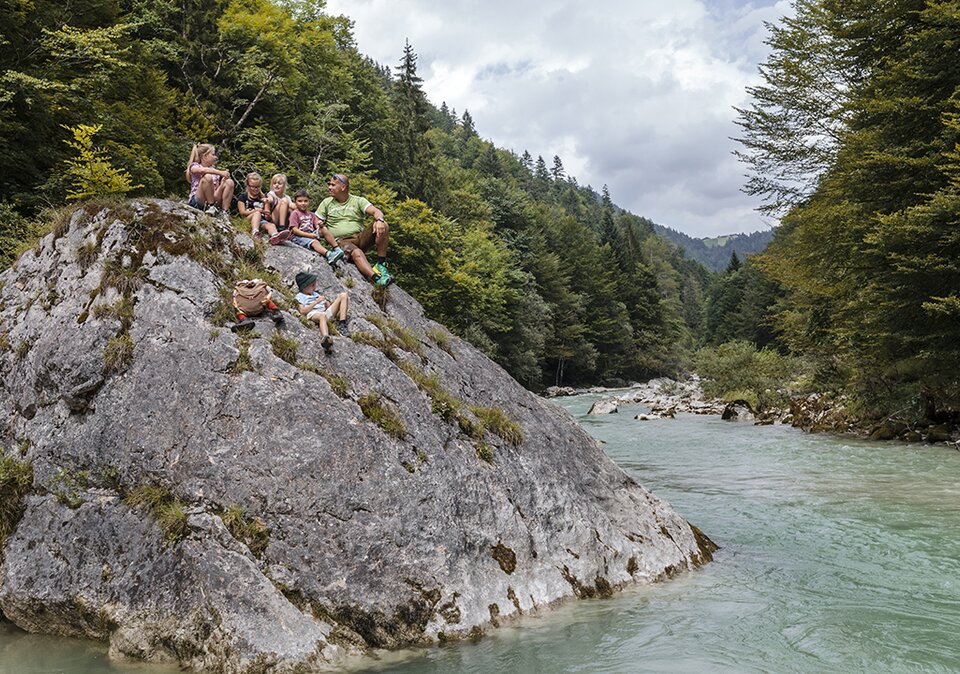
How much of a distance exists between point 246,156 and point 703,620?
21.6 m

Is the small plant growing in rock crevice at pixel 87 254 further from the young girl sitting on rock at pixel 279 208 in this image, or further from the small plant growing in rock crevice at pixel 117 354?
the young girl sitting on rock at pixel 279 208

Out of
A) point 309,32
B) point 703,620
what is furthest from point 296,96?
point 703,620

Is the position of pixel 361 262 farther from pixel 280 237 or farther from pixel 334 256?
pixel 280 237

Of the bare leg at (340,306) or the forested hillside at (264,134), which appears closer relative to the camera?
the bare leg at (340,306)

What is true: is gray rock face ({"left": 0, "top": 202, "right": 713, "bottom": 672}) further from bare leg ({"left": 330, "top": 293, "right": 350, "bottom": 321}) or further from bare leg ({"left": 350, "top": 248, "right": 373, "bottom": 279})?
bare leg ({"left": 350, "top": 248, "right": 373, "bottom": 279})

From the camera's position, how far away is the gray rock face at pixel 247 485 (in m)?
5.16

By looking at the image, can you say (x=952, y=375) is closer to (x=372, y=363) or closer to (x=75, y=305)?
(x=372, y=363)

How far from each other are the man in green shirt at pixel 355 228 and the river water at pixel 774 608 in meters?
5.40

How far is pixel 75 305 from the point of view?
683 cm

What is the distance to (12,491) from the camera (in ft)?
19.7

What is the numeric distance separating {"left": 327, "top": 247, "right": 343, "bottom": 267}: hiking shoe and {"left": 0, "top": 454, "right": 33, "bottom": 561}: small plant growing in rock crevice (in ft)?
13.8

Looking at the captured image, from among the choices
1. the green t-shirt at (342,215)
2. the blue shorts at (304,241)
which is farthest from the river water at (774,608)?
the green t-shirt at (342,215)

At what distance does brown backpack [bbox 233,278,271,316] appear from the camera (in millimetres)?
6734

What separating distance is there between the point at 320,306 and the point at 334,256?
1504mm
